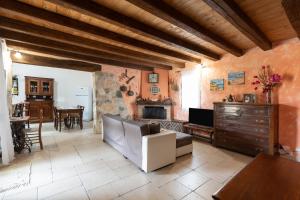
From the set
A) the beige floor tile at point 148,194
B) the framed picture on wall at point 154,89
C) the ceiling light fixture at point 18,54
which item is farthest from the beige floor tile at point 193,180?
the ceiling light fixture at point 18,54

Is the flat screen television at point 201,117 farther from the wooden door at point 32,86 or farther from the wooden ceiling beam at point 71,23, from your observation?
the wooden door at point 32,86

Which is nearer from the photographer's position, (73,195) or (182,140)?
(73,195)

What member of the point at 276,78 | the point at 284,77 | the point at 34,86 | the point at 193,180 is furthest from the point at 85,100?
the point at 284,77

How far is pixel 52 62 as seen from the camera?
4.89 metres

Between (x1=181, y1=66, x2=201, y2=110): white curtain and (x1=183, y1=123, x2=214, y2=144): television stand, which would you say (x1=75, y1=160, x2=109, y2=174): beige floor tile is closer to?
(x1=183, y1=123, x2=214, y2=144): television stand

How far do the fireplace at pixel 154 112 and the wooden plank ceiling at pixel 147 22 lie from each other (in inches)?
105

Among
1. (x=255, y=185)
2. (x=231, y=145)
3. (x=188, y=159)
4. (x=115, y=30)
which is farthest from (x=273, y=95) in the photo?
(x=115, y=30)

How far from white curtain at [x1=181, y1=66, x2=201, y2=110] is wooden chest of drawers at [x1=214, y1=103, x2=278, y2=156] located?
1171 millimetres

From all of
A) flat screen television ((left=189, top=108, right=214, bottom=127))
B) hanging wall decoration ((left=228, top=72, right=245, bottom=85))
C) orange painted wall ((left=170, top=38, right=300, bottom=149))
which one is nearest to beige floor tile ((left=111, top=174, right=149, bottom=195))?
flat screen television ((left=189, top=108, right=214, bottom=127))

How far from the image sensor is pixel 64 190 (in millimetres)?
2209

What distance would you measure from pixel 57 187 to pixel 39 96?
6.62m

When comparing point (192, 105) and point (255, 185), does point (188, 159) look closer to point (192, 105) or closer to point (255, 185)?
point (255, 185)

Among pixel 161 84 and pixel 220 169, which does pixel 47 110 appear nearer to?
pixel 161 84

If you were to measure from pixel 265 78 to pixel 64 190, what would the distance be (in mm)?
4588
